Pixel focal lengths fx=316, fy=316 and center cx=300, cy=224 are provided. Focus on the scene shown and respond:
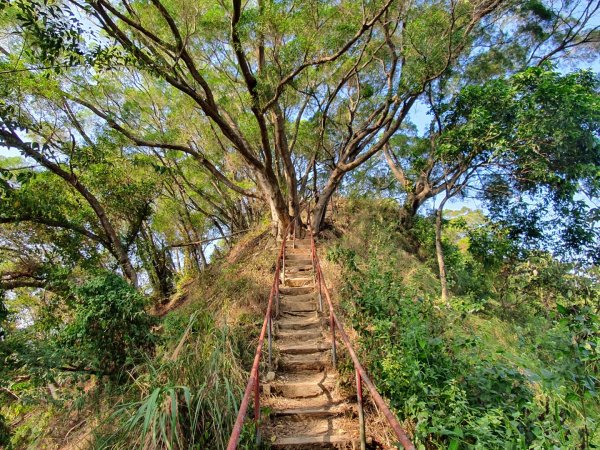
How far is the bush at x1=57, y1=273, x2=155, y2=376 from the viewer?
15.3 ft

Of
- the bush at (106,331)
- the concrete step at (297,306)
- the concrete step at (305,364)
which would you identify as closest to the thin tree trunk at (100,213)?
the bush at (106,331)

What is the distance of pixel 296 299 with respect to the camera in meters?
7.05

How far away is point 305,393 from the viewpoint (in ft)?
14.0

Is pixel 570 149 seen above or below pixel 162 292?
above

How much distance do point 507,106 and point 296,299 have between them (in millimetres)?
7146

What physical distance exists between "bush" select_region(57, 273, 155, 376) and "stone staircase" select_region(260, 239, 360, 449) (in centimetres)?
219

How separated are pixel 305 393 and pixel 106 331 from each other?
3147 mm

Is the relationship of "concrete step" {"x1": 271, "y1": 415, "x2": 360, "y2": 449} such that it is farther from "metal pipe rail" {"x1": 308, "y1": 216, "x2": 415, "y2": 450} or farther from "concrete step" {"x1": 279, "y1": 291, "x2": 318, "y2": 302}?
"concrete step" {"x1": 279, "y1": 291, "x2": 318, "y2": 302}

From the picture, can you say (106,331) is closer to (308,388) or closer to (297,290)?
(308,388)

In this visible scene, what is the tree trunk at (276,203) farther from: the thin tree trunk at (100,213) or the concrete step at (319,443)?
the concrete step at (319,443)

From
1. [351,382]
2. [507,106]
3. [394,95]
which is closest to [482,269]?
[507,106]

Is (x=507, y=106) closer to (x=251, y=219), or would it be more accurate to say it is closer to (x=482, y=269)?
(x=482, y=269)

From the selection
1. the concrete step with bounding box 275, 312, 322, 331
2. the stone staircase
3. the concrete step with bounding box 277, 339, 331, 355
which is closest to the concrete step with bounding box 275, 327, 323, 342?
the stone staircase

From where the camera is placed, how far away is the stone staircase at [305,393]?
350 centimetres
